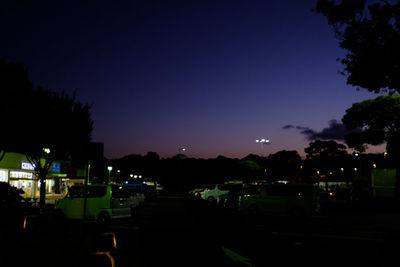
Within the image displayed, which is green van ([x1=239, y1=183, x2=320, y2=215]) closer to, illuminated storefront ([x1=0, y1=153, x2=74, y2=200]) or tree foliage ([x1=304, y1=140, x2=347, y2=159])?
illuminated storefront ([x1=0, y1=153, x2=74, y2=200])

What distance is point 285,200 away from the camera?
19703 mm

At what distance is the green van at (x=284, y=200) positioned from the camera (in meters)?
19.4

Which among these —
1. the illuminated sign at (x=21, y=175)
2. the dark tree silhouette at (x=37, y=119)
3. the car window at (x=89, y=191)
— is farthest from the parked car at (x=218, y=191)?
the illuminated sign at (x=21, y=175)

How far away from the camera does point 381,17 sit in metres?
14.0

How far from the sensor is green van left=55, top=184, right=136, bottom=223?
15.1 metres

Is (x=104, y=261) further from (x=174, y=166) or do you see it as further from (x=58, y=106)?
(x=174, y=166)

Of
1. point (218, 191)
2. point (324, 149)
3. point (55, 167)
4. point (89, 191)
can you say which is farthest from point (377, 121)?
point (324, 149)

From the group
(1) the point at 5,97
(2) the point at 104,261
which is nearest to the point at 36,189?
(1) the point at 5,97

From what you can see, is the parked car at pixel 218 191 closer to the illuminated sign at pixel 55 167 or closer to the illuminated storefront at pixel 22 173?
the illuminated storefront at pixel 22 173

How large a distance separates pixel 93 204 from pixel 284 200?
1016 centimetres

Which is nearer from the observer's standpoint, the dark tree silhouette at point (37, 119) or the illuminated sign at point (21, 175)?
the dark tree silhouette at point (37, 119)

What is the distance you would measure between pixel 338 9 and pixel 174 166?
103m

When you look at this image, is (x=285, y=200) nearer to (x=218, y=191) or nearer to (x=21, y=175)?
(x=218, y=191)

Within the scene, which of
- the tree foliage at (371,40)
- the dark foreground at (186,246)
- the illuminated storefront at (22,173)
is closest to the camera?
the dark foreground at (186,246)
